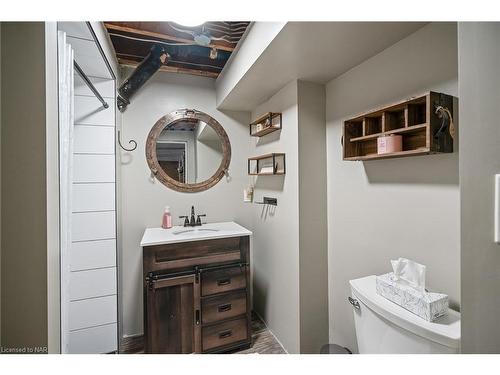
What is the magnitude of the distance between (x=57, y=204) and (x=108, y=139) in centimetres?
103

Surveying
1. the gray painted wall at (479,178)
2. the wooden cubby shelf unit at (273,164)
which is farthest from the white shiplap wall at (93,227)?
the gray painted wall at (479,178)

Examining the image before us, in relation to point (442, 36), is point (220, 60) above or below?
above

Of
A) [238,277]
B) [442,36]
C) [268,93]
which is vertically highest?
[268,93]

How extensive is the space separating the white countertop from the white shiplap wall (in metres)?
0.30

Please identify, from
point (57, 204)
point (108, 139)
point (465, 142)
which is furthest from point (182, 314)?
point (465, 142)

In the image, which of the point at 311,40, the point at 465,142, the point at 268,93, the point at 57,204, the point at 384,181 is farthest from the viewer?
the point at 268,93

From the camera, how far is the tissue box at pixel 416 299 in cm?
74

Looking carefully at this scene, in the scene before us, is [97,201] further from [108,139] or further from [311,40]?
[311,40]

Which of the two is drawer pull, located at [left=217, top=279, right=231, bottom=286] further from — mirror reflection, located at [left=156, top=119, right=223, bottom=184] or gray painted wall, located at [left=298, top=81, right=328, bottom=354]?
mirror reflection, located at [left=156, top=119, right=223, bottom=184]

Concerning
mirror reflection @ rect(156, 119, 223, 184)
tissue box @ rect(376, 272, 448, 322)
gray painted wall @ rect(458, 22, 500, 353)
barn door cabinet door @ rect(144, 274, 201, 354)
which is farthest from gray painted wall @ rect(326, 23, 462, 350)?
mirror reflection @ rect(156, 119, 223, 184)

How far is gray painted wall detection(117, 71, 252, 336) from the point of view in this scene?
5.93ft

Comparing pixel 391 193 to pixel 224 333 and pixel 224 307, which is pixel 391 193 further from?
pixel 224 333

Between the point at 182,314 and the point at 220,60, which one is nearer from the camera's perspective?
the point at 182,314
